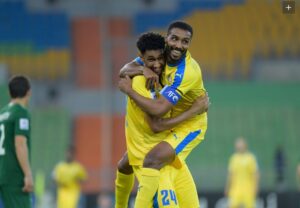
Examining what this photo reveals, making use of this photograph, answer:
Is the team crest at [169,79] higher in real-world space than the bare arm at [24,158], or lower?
higher

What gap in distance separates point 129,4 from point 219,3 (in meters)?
2.90

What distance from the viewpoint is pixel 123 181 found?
7.03 meters

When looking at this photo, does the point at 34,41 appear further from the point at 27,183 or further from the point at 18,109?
the point at 27,183

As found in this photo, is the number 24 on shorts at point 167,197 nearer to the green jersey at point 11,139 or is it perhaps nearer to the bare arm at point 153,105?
the bare arm at point 153,105

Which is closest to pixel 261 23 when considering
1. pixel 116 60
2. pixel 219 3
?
Answer: pixel 219 3

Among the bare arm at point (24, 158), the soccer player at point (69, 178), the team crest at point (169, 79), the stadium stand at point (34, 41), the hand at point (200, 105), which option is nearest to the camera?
the team crest at point (169, 79)

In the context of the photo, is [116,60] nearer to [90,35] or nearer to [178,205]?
[90,35]

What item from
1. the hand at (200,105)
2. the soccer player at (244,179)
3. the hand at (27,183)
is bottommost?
the soccer player at (244,179)

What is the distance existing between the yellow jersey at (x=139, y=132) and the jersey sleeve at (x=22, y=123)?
1339 millimetres

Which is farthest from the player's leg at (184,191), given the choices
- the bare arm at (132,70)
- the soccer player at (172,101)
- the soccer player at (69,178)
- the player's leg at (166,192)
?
the soccer player at (69,178)

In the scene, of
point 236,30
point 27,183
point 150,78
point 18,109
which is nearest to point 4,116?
point 18,109

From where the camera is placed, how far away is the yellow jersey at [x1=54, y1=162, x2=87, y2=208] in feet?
59.2

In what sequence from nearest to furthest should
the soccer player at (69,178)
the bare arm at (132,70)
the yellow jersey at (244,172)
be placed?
the bare arm at (132,70) → the soccer player at (69,178) → the yellow jersey at (244,172)

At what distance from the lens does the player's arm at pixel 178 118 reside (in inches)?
258
